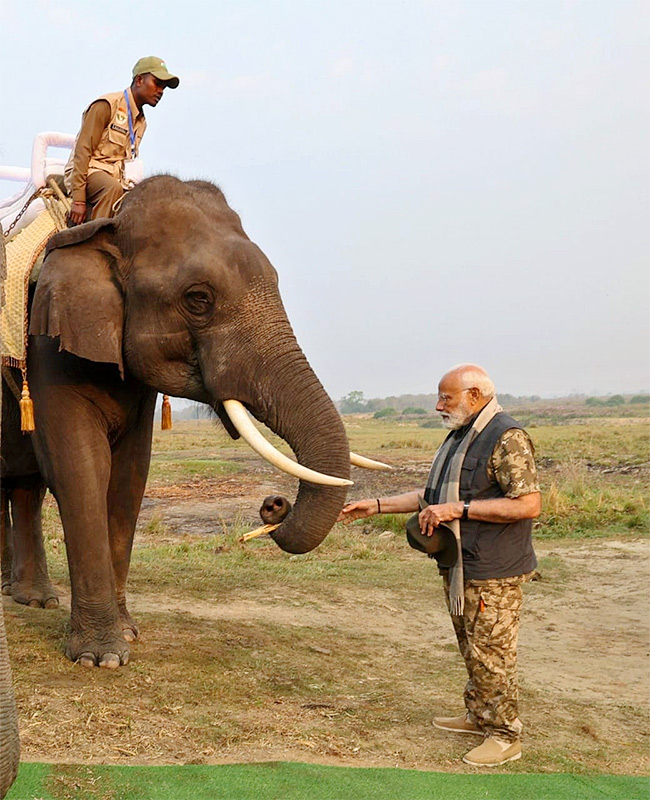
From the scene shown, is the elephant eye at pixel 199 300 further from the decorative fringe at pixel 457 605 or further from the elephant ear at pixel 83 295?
the decorative fringe at pixel 457 605

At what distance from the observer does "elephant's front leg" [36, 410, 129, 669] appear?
648 centimetres

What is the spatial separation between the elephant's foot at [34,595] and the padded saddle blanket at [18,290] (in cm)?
239

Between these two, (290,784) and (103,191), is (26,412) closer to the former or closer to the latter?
(103,191)

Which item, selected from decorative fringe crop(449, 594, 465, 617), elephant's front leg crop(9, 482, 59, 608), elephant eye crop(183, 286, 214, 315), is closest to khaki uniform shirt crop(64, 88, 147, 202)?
elephant eye crop(183, 286, 214, 315)

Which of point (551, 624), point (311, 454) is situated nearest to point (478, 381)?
point (311, 454)

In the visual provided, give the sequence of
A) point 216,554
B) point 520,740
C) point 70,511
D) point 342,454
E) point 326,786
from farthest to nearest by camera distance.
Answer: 1. point 216,554
2. point 70,511
3. point 342,454
4. point 520,740
5. point 326,786

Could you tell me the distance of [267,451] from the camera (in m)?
5.98

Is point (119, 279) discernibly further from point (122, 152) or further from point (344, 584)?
point (344, 584)

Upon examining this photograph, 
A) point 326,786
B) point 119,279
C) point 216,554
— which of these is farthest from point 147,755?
point 216,554

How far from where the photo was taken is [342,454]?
6.04 meters

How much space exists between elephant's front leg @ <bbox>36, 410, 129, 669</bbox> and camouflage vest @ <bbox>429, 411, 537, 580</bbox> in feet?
8.40

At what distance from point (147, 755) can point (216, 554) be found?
7410 mm

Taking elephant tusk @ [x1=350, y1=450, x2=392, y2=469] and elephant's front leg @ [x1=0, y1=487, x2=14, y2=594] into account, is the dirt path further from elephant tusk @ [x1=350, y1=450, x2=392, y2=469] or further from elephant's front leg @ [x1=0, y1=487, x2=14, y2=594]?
elephant tusk @ [x1=350, y1=450, x2=392, y2=469]

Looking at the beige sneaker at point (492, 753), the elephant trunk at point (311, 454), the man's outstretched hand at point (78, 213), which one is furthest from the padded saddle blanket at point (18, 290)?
the beige sneaker at point (492, 753)
